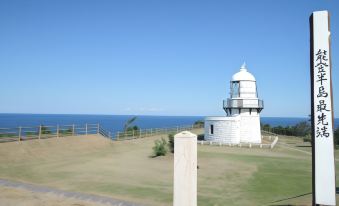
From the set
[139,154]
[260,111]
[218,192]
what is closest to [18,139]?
[139,154]

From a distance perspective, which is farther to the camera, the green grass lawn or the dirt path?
the green grass lawn

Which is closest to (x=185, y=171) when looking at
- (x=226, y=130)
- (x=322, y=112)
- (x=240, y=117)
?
(x=322, y=112)

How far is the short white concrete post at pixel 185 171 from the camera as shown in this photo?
5094 mm

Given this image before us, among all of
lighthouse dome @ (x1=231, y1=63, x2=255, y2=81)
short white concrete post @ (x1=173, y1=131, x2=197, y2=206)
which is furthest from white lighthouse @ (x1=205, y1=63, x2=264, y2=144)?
short white concrete post @ (x1=173, y1=131, x2=197, y2=206)

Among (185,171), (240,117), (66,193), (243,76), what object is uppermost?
(243,76)

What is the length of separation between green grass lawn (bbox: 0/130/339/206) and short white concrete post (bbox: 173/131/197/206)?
4887 mm

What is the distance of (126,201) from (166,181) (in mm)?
3804

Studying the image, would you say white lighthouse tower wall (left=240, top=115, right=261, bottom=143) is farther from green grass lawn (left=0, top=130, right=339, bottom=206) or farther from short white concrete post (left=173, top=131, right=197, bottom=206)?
short white concrete post (left=173, top=131, right=197, bottom=206)

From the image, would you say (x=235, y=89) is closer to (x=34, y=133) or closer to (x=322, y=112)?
(x=34, y=133)

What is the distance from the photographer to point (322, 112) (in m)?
6.84

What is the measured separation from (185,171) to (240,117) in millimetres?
29834

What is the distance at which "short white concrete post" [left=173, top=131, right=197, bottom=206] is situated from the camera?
5.09 meters

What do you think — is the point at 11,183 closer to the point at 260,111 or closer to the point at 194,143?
the point at 194,143

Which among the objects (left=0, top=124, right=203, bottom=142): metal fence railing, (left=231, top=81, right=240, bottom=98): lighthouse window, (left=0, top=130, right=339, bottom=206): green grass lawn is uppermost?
(left=231, top=81, right=240, bottom=98): lighthouse window
